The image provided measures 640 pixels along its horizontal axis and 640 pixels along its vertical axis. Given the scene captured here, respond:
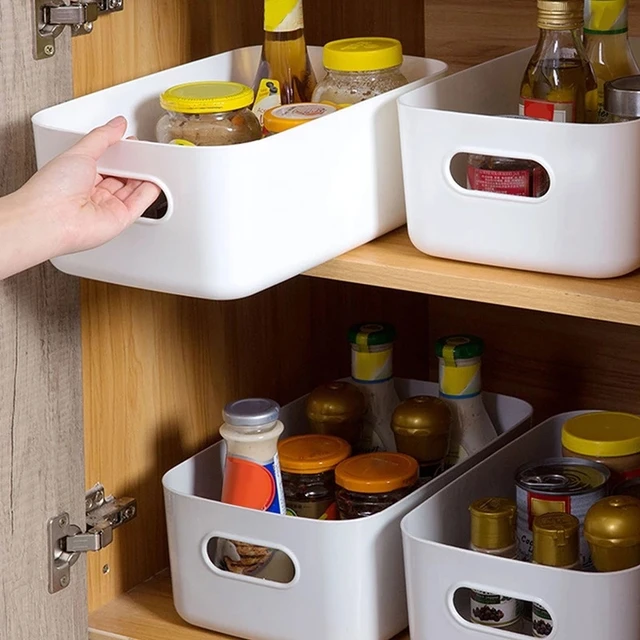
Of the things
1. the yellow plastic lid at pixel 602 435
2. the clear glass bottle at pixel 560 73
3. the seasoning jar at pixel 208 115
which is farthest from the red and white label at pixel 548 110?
the yellow plastic lid at pixel 602 435

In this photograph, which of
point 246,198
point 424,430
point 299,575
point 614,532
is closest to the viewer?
point 246,198

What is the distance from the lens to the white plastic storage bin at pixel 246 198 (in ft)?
3.12

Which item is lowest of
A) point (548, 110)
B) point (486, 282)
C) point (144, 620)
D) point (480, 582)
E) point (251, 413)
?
point (144, 620)

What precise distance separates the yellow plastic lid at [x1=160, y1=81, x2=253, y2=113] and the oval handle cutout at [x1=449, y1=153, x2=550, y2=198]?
0.63ft

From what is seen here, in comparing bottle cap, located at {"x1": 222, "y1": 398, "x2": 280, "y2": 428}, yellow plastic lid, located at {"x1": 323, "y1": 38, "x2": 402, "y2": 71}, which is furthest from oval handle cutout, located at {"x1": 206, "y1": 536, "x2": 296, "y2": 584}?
yellow plastic lid, located at {"x1": 323, "y1": 38, "x2": 402, "y2": 71}

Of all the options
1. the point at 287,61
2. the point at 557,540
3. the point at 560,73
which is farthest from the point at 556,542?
the point at 287,61

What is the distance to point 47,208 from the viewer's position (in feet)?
3.20

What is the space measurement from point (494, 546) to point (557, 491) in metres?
0.07

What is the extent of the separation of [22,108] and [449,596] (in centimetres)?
55

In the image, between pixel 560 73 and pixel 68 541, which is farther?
pixel 68 541

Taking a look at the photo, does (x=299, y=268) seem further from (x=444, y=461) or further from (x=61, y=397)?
(x=444, y=461)

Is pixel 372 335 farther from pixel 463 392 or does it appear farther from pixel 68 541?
pixel 68 541

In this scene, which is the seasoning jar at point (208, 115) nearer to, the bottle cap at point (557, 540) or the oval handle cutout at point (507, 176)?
the oval handle cutout at point (507, 176)

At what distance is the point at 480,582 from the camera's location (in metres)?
1.12
